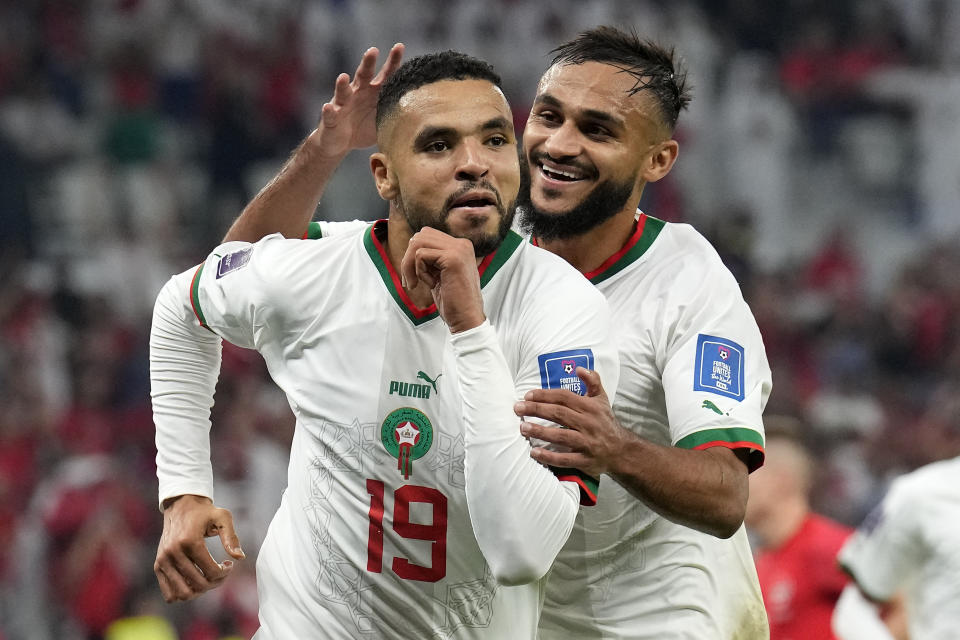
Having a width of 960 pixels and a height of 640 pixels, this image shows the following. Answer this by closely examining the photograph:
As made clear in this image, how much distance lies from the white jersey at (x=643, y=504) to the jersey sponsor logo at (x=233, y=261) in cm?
90

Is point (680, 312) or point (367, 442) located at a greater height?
point (680, 312)

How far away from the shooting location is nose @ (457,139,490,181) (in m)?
2.56

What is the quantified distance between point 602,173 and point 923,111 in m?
8.65

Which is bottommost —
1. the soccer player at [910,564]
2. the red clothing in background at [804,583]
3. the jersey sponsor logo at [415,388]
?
the red clothing in background at [804,583]

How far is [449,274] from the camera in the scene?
2.44 m

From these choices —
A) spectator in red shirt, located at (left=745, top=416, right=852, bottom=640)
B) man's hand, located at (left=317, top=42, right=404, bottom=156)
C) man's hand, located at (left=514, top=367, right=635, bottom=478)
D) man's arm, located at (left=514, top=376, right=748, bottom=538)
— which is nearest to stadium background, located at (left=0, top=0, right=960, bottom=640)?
spectator in red shirt, located at (left=745, top=416, right=852, bottom=640)

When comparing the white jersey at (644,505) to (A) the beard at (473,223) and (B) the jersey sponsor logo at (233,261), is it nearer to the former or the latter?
(A) the beard at (473,223)

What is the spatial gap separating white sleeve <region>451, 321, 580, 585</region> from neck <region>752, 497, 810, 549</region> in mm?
3108

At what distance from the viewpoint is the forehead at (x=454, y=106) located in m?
2.61

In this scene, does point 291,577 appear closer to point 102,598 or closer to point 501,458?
point 501,458

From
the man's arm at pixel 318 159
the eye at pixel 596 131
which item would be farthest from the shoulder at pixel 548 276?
the man's arm at pixel 318 159

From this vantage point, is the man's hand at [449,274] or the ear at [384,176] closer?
the man's hand at [449,274]

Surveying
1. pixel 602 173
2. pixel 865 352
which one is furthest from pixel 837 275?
pixel 602 173

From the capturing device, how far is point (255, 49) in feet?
34.1
